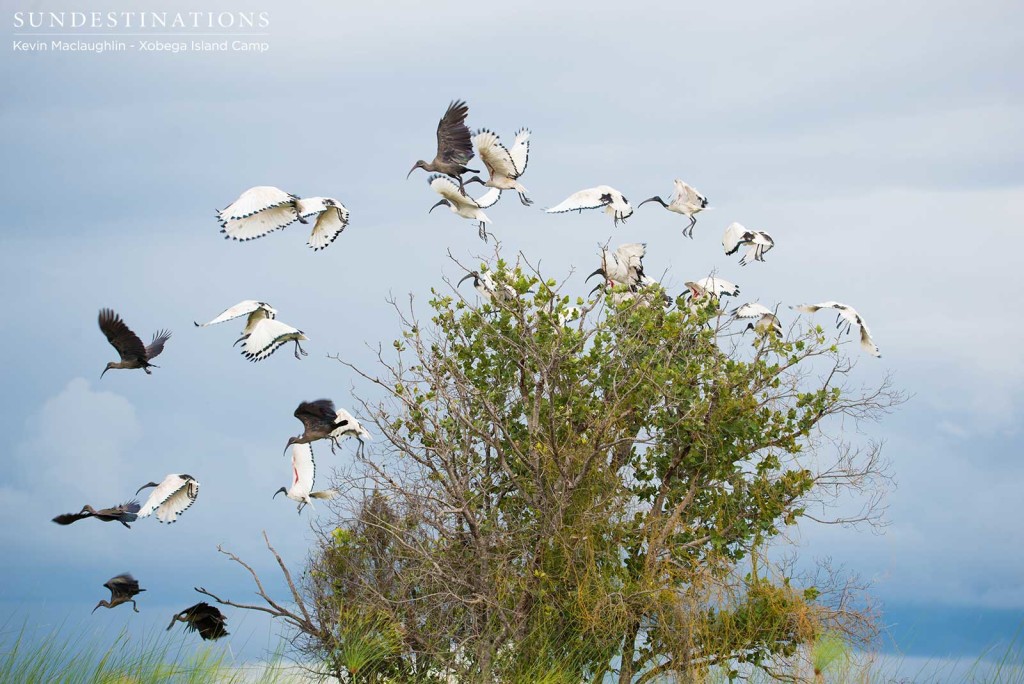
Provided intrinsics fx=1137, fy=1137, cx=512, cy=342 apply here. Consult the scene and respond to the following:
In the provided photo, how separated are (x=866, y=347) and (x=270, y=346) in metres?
7.29

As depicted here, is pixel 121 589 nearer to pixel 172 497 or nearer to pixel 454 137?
pixel 172 497

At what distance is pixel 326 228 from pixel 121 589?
447cm

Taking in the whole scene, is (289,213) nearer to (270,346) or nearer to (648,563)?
(270,346)

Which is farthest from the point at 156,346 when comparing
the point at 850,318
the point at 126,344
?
the point at 850,318

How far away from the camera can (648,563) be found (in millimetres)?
12773

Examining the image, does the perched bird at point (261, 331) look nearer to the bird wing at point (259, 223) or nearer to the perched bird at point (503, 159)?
the bird wing at point (259, 223)

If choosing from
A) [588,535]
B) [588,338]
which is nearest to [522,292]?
[588,338]

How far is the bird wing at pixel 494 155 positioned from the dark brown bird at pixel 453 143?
1.04ft

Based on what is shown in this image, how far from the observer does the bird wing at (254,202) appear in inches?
449

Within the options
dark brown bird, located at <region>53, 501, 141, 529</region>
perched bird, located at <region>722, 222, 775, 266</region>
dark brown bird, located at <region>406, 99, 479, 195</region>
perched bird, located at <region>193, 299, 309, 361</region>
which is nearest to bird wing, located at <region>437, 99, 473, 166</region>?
dark brown bird, located at <region>406, 99, 479, 195</region>

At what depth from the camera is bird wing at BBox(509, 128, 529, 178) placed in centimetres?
1351

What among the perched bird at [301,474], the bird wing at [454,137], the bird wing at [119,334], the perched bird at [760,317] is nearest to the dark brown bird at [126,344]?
the bird wing at [119,334]

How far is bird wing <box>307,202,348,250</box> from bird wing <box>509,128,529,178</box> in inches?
90.3

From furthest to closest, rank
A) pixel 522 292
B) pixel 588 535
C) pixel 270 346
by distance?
pixel 522 292, pixel 588 535, pixel 270 346
